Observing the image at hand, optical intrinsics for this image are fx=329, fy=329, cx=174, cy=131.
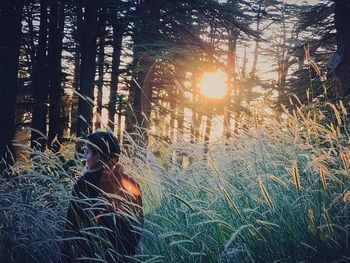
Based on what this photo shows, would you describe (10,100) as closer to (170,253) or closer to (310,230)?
(170,253)

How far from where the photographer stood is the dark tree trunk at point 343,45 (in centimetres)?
776

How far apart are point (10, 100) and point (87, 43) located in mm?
3829

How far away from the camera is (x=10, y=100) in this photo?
10914 mm

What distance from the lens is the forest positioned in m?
2.09

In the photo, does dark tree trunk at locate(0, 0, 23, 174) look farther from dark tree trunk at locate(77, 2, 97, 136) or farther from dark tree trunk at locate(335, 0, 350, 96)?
dark tree trunk at locate(335, 0, 350, 96)

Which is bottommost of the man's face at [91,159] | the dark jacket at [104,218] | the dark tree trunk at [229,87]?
the dark jacket at [104,218]

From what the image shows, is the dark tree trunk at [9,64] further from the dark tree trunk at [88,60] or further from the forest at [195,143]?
the dark tree trunk at [88,60]

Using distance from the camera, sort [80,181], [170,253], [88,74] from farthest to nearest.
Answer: [88,74] → [80,181] → [170,253]

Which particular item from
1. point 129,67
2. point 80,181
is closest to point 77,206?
point 80,181

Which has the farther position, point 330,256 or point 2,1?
point 2,1

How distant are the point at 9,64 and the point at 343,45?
10135 millimetres

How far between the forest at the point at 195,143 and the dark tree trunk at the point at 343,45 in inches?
1.3

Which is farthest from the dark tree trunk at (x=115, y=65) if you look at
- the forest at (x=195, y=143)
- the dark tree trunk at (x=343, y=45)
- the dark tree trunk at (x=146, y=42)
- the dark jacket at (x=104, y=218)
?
the dark jacket at (x=104, y=218)

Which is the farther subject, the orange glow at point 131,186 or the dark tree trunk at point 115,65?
the dark tree trunk at point 115,65
